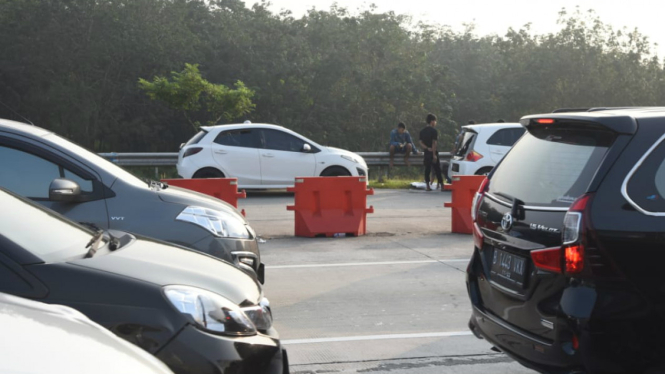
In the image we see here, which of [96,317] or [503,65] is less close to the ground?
[503,65]

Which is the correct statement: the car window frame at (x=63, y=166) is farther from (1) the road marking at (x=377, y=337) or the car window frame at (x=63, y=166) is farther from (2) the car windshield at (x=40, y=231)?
(1) the road marking at (x=377, y=337)

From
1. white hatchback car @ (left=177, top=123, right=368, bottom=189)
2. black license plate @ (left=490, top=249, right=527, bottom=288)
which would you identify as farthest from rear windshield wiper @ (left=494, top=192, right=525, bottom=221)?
white hatchback car @ (left=177, top=123, right=368, bottom=189)

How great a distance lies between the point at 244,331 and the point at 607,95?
160 ft

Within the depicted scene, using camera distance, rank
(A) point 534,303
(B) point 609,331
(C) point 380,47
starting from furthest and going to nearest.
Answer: (C) point 380,47 → (A) point 534,303 → (B) point 609,331

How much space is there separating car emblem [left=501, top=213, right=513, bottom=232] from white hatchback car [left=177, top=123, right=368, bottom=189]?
43.7 feet

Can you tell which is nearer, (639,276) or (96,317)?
(96,317)

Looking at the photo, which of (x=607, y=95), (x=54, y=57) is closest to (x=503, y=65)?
(x=607, y=95)

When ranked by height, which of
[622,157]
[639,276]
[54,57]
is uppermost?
[54,57]

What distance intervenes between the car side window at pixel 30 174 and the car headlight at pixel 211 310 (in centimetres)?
269

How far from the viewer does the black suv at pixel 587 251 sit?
4.08 meters

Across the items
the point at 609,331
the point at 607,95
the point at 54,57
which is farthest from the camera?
the point at 607,95

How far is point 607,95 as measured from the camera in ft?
163

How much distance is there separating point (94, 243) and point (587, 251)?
2552 mm

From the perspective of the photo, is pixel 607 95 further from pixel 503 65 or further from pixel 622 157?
pixel 622 157
